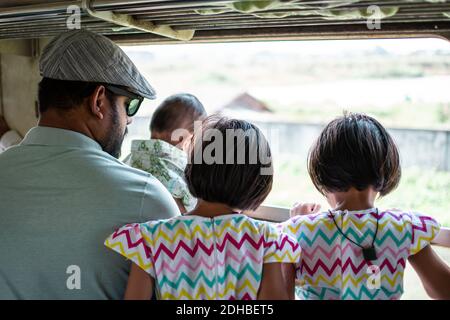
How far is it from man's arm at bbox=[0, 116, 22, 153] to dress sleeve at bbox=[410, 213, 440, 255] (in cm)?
275

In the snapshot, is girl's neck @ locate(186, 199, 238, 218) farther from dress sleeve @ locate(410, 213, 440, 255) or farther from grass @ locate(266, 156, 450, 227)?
grass @ locate(266, 156, 450, 227)

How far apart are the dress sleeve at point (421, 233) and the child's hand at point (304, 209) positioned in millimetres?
352

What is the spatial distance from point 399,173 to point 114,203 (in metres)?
0.97

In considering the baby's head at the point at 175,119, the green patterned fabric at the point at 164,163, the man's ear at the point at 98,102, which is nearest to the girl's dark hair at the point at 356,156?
the man's ear at the point at 98,102

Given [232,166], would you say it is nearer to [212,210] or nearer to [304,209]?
[212,210]

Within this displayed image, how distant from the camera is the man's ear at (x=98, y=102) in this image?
1.58 meters

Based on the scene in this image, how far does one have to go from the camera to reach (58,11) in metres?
1.82

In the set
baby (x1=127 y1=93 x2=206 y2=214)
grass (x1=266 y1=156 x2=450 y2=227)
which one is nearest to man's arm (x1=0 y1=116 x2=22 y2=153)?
baby (x1=127 y1=93 x2=206 y2=214)

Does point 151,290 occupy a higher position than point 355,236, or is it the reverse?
point 355,236

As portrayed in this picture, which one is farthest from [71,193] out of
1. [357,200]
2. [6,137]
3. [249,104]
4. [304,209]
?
[249,104]

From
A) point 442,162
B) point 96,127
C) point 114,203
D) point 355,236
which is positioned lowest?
point 442,162
